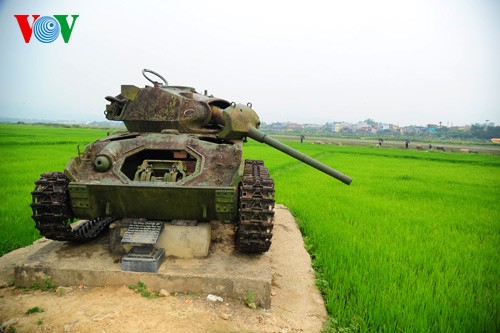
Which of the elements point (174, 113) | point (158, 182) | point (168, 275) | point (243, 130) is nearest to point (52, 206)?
point (158, 182)

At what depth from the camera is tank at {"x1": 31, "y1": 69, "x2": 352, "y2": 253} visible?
4.05 meters

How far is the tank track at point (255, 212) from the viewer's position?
402 cm

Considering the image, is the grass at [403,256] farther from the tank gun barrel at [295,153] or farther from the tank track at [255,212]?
the tank gun barrel at [295,153]

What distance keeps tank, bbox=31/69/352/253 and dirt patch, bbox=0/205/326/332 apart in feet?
2.57

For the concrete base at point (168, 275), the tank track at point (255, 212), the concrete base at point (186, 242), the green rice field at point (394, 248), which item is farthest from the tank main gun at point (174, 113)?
the green rice field at point (394, 248)

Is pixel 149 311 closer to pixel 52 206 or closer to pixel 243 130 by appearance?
pixel 52 206

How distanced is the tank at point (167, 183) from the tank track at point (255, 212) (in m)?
0.01

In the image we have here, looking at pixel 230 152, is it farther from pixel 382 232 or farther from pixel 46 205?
pixel 382 232

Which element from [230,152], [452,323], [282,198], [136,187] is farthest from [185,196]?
[282,198]

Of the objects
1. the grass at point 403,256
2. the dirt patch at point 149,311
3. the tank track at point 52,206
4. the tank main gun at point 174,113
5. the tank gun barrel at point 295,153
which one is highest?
the tank main gun at point 174,113

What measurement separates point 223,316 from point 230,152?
2.05 meters

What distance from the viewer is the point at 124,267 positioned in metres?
4.06

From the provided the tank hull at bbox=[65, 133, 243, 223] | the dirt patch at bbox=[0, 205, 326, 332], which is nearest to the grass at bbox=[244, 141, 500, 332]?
the dirt patch at bbox=[0, 205, 326, 332]

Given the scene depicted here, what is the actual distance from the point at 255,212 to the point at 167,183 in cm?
112
